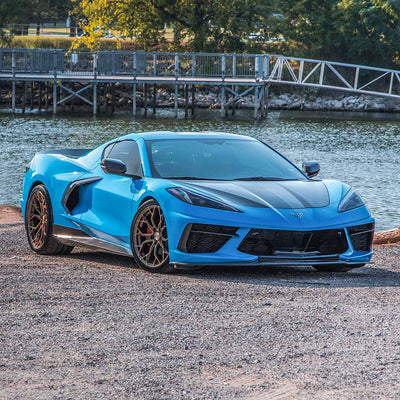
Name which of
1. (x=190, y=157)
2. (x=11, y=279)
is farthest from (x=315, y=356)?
(x=190, y=157)

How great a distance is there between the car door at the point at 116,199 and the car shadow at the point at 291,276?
35 centimetres

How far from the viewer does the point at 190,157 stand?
8758 mm

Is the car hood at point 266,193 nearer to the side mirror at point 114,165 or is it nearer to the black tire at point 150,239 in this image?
the black tire at point 150,239

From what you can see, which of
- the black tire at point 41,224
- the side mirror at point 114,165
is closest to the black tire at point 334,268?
the side mirror at point 114,165

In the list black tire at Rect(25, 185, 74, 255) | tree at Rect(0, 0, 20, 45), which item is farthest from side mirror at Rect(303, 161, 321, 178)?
tree at Rect(0, 0, 20, 45)

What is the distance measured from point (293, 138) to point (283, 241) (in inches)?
1186

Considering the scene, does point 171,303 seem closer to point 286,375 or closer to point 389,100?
point 286,375

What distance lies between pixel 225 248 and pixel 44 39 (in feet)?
221

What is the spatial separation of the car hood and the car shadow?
24.4 inches

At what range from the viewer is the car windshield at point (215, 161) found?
8578 millimetres

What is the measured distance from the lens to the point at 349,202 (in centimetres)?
824

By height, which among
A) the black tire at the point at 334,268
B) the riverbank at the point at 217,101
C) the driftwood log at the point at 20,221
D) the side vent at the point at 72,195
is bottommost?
the riverbank at the point at 217,101

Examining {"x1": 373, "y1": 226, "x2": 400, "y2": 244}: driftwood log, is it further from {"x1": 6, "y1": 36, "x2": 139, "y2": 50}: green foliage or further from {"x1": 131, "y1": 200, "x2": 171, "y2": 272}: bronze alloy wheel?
{"x1": 6, "y1": 36, "x2": 139, "y2": 50}: green foliage

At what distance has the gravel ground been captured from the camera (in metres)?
4.59
